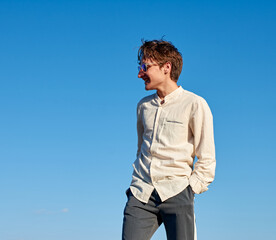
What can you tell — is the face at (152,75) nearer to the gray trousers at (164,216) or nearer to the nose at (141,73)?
the nose at (141,73)

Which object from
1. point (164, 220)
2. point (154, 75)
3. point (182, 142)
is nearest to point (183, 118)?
point (182, 142)

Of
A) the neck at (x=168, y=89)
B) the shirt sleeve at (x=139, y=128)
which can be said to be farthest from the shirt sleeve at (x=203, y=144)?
the shirt sleeve at (x=139, y=128)

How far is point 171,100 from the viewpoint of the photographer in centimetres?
521

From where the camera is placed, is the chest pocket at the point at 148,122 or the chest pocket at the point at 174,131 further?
the chest pocket at the point at 148,122

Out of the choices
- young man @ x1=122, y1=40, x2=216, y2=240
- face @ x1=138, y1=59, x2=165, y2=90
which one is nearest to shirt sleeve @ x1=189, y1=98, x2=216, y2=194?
young man @ x1=122, y1=40, x2=216, y2=240

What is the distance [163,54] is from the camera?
5254 mm

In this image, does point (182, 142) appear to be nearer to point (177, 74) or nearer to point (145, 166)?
point (145, 166)

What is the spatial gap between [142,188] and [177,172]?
0.40 m

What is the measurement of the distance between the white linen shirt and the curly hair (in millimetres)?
236

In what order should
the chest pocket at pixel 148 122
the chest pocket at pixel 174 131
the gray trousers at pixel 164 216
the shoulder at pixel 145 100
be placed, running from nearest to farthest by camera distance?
the gray trousers at pixel 164 216, the chest pocket at pixel 174 131, the chest pocket at pixel 148 122, the shoulder at pixel 145 100

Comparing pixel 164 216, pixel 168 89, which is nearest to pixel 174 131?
pixel 168 89

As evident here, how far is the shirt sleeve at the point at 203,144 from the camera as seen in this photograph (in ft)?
16.1

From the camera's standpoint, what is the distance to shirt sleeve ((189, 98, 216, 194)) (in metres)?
4.91

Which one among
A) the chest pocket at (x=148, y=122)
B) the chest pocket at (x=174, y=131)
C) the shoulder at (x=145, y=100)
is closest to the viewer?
the chest pocket at (x=174, y=131)
